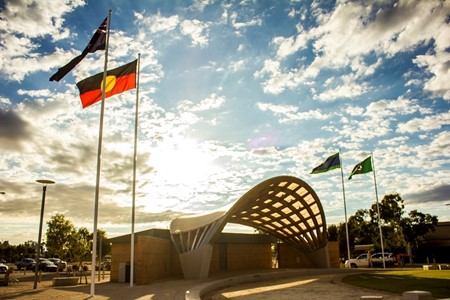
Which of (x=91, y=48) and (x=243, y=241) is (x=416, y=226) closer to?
(x=243, y=241)

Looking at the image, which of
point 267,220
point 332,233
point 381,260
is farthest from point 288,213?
point 332,233

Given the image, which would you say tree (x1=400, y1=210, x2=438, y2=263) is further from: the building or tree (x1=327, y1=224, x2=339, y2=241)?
tree (x1=327, y1=224, x2=339, y2=241)

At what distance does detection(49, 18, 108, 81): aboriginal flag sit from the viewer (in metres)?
17.3

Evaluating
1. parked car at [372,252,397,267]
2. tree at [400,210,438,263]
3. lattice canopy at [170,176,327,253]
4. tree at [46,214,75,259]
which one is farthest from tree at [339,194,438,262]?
tree at [46,214,75,259]

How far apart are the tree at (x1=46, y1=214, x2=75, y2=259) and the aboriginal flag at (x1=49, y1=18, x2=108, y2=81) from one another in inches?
1523

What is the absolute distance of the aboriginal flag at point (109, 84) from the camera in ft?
60.1

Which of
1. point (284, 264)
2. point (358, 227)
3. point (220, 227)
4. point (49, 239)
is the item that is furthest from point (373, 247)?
point (49, 239)

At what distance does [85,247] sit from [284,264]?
100 ft

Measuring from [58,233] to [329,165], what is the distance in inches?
1540

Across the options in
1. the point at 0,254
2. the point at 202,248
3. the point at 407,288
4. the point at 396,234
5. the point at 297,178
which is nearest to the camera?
the point at 407,288

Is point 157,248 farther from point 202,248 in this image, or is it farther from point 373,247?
point 373,247

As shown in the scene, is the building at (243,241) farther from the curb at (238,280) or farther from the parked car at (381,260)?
the parked car at (381,260)

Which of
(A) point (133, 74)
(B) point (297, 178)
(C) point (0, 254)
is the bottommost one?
(C) point (0, 254)

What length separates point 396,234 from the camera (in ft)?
172
